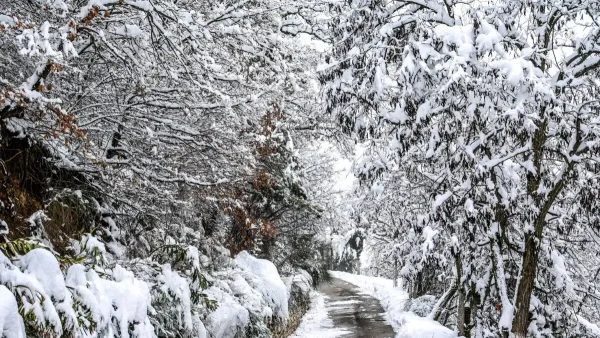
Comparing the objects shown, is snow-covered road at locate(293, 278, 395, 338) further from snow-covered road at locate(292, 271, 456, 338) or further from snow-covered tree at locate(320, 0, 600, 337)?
snow-covered tree at locate(320, 0, 600, 337)

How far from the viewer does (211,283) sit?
8.28 m

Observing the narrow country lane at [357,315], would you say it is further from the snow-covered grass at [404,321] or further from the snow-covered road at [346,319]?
the snow-covered grass at [404,321]

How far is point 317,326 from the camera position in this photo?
61.4ft

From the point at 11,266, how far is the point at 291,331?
1411cm

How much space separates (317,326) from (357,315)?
3.46 m

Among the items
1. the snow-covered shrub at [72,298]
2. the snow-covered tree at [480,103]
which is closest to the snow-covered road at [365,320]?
the snow-covered tree at [480,103]

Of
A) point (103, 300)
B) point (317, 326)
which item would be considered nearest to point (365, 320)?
point (317, 326)

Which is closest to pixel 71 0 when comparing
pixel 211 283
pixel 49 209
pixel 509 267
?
pixel 49 209

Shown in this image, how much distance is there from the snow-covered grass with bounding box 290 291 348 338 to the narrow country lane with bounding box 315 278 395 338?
24 cm

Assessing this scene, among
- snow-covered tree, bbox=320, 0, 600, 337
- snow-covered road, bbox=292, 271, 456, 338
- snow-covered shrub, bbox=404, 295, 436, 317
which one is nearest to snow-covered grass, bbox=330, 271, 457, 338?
snow-covered road, bbox=292, 271, 456, 338

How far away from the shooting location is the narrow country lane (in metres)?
16.9

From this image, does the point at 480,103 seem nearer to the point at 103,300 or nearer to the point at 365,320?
the point at 103,300

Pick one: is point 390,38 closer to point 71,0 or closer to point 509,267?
point 71,0

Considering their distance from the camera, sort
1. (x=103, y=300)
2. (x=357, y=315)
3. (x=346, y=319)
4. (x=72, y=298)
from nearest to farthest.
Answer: (x=72, y=298)
(x=103, y=300)
(x=346, y=319)
(x=357, y=315)
